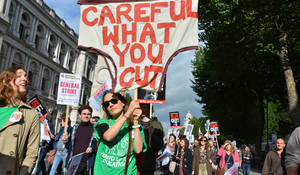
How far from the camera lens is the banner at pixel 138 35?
3.56 meters

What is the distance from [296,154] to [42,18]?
41.8 m

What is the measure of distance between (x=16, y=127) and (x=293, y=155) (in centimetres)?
240

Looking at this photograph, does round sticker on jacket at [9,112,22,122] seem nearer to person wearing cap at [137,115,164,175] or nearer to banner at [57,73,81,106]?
person wearing cap at [137,115,164,175]

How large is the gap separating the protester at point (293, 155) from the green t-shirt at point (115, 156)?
1.35 m

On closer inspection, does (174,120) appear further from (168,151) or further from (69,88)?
(69,88)

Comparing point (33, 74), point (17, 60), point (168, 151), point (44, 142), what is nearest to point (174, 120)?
point (168, 151)

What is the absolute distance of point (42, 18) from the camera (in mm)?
Result: 39438

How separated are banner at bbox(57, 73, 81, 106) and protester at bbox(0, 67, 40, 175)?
4156 mm

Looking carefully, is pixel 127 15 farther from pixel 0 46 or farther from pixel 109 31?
pixel 0 46

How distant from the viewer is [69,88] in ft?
23.4

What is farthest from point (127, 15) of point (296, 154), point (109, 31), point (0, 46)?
point (0, 46)

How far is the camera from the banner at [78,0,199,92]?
3564 millimetres

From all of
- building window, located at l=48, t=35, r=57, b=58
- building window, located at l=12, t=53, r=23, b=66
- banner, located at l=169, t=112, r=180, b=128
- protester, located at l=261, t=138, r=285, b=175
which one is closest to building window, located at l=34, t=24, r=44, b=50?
building window, located at l=48, t=35, r=57, b=58

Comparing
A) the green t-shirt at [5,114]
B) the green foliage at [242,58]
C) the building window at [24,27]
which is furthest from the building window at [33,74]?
the green t-shirt at [5,114]
